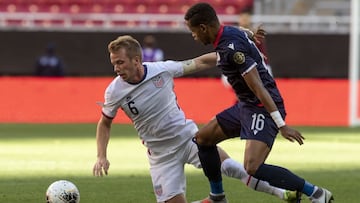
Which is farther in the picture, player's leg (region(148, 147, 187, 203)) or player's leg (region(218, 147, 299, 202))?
player's leg (region(218, 147, 299, 202))

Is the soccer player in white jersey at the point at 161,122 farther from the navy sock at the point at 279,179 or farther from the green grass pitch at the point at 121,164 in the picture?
the green grass pitch at the point at 121,164

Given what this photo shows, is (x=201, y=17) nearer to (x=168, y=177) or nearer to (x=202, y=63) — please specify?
(x=202, y=63)

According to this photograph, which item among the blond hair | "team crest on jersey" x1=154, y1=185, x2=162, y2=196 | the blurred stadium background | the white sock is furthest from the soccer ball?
the blurred stadium background

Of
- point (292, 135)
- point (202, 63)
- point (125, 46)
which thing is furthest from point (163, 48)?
point (292, 135)

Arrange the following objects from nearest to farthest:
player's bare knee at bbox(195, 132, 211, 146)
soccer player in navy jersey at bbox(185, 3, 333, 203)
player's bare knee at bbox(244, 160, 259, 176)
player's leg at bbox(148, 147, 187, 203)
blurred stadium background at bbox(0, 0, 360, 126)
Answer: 1. soccer player in navy jersey at bbox(185, 3, 333, 203)
2. player's bare knee at bbox(244, 160, 259, 176)
3. player's leg at bbox(148, 147, 187, 203)
4. player's bare knee at bbox(195, 132, 211, 146)
5. blurred stadium background at bbox(0, 0, 360, 126)

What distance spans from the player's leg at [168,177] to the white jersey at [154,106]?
0.28 ft

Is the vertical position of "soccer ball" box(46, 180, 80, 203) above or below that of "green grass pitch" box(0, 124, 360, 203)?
above

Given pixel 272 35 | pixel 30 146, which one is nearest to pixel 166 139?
pixel 30 146

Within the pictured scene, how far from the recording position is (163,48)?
26125mm

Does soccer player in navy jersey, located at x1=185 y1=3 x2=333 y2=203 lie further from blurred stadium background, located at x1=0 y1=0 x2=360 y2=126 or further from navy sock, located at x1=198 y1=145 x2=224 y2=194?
blurred stadium background, located at x1=0 y1=0 x2=360 y2=126

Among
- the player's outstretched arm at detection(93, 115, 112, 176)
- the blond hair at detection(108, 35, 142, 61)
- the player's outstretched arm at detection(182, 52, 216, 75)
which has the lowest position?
the player's outstretched arm at detection(93, 115, 112, 176)

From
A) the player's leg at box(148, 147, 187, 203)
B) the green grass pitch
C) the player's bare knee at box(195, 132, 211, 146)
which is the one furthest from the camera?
the green grass pitch

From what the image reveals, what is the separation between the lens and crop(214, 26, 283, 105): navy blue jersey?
8414 mm

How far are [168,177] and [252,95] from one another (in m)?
1.09
